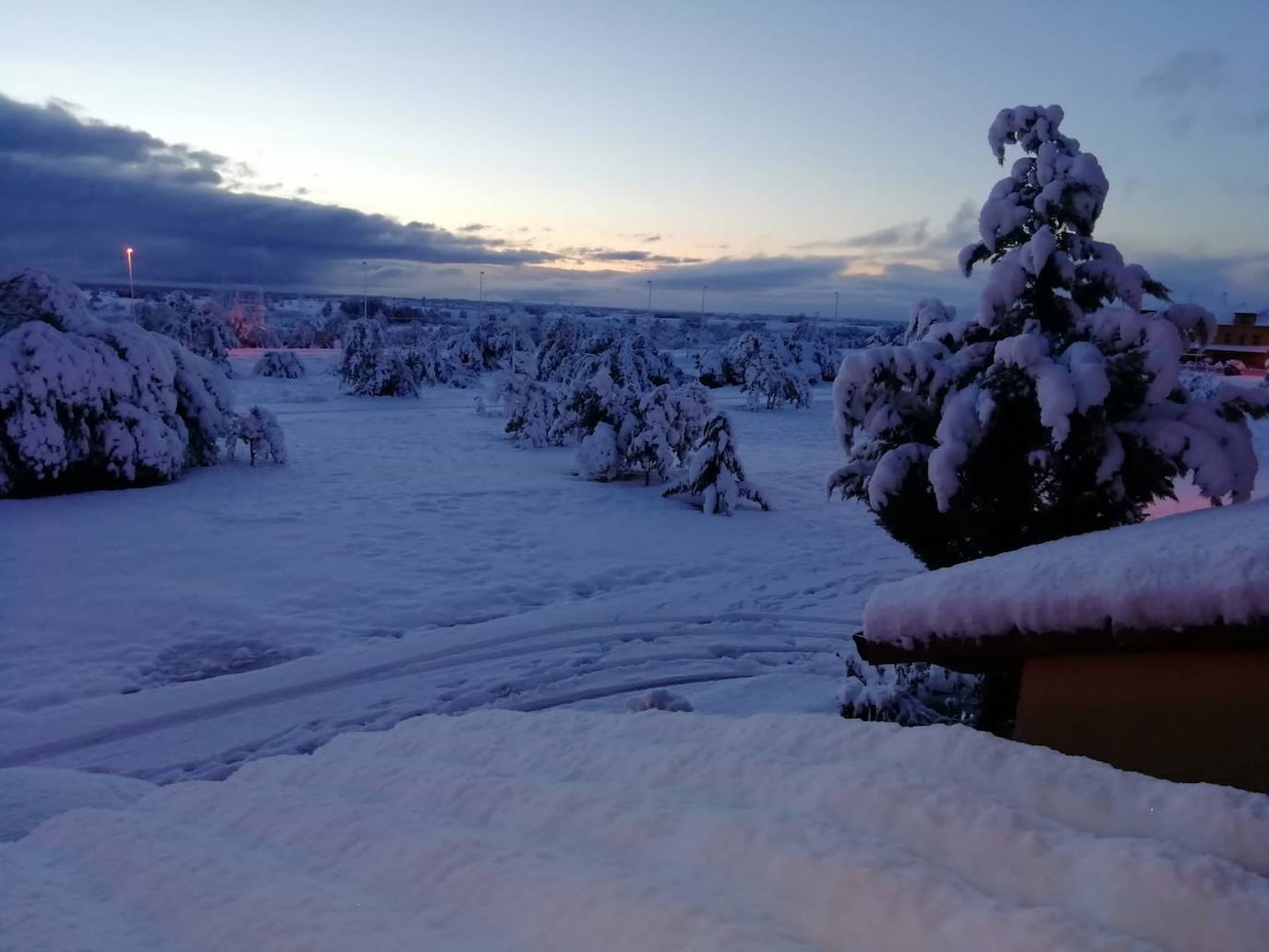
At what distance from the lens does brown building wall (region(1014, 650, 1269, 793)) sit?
2975 millimetres

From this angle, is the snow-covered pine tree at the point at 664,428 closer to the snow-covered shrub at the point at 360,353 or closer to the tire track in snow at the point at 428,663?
the tire track in snow at the point at 428,663

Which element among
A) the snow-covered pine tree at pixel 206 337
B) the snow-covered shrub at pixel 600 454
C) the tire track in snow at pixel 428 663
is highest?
the snow-covered pine tree at pixel 206 337

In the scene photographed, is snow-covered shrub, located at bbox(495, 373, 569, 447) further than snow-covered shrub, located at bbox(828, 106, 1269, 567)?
Yes

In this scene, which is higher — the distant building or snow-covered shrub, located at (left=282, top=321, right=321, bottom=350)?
the distant building

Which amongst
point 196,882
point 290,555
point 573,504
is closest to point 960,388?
point 196,882

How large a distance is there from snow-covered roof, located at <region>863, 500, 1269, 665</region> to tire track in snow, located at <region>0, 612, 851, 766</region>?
15.4ft

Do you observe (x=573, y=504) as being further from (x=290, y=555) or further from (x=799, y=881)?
(x=799, y=881)

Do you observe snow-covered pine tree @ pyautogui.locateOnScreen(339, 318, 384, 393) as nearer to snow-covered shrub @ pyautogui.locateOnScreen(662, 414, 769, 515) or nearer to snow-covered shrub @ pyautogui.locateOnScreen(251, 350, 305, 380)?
snow-covered shrub @ pyautogui.locateOnScreen(251, 350, 305, 380)

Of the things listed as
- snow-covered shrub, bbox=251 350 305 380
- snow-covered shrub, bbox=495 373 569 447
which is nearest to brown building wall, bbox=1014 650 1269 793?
snow-covered shrub, bbox=495 373 569 447

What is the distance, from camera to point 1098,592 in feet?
10.3

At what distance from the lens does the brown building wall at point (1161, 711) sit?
297 cm

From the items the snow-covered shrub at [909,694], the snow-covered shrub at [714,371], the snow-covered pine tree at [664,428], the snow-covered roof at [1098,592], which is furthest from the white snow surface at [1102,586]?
the snow-covered shrub at [714,371]

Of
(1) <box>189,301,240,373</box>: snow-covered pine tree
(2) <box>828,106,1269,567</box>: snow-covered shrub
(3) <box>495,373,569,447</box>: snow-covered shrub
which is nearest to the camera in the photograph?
(2) <box>828,106,1269,567</box>: snow-covered shrub

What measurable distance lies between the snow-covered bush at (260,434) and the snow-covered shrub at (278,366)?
22.1 metres
